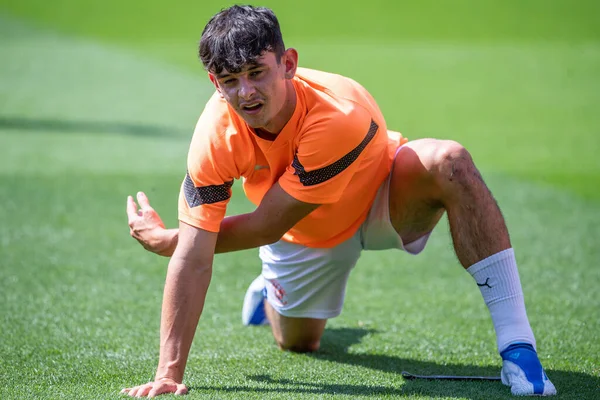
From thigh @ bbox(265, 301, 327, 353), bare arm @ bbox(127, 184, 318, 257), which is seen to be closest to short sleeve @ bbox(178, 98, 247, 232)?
bare arm @ bbox(127, 184, 318, 257)

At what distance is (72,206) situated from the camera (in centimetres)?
763

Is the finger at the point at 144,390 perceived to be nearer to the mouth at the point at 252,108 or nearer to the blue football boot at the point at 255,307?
the mouth at the point at 252,108

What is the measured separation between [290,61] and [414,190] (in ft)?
2.84

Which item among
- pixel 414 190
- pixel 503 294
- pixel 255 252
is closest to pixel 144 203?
pixel 414 190

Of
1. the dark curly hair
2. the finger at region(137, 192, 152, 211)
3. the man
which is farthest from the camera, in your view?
the finger at region(137, 192, 152, 211)

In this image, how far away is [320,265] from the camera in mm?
4410

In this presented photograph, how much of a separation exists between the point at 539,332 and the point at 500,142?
6541 mm

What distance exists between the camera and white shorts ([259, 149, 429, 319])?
168 inches

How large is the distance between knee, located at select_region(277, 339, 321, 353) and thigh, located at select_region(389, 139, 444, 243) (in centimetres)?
73

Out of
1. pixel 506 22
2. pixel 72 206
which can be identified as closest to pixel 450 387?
pixel 72 206

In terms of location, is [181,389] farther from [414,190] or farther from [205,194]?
[414,190]

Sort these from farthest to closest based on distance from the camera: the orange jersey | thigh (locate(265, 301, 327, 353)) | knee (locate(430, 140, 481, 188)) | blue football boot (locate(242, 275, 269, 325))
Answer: blue football boot (locate(242, 275, 269, 325)) → thigh (locate(265, 301, 327, 353)) → knee (locate(430, 140, 481, 188)) → the orange jersey

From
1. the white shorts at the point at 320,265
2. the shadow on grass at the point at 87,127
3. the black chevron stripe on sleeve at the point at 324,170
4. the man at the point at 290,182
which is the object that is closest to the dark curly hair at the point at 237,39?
the man at the point at 290,182

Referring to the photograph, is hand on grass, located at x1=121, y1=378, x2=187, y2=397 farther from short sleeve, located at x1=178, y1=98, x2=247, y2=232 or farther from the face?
the face
